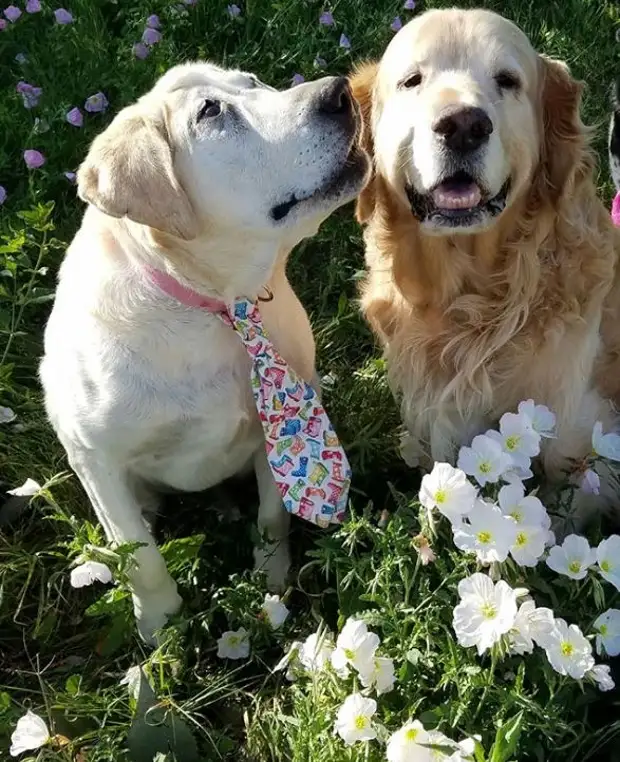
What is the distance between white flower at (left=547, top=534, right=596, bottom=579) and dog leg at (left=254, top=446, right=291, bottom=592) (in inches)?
36.7

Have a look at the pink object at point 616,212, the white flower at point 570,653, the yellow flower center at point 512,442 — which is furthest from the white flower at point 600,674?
the pink object at point 616,212

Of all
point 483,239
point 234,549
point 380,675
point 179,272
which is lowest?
point 234,549

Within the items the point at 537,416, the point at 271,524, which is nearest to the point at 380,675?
the point at 537,416

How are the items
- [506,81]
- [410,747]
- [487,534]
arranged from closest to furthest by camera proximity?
[410,747], [487,534], [506,81]

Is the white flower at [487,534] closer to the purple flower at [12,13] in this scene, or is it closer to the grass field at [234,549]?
the grass field at [234,549]

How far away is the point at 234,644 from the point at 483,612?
35.6 inches

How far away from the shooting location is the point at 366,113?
2.62 meters

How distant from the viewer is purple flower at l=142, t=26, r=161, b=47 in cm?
374

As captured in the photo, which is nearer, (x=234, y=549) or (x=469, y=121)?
(x=469, y=121)

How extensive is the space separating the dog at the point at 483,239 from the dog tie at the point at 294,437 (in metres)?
0.40

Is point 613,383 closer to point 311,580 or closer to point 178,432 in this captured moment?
point 311,580

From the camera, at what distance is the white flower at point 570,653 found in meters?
1.73

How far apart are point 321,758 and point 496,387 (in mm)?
1172

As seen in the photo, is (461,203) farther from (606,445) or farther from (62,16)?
(62,16)
